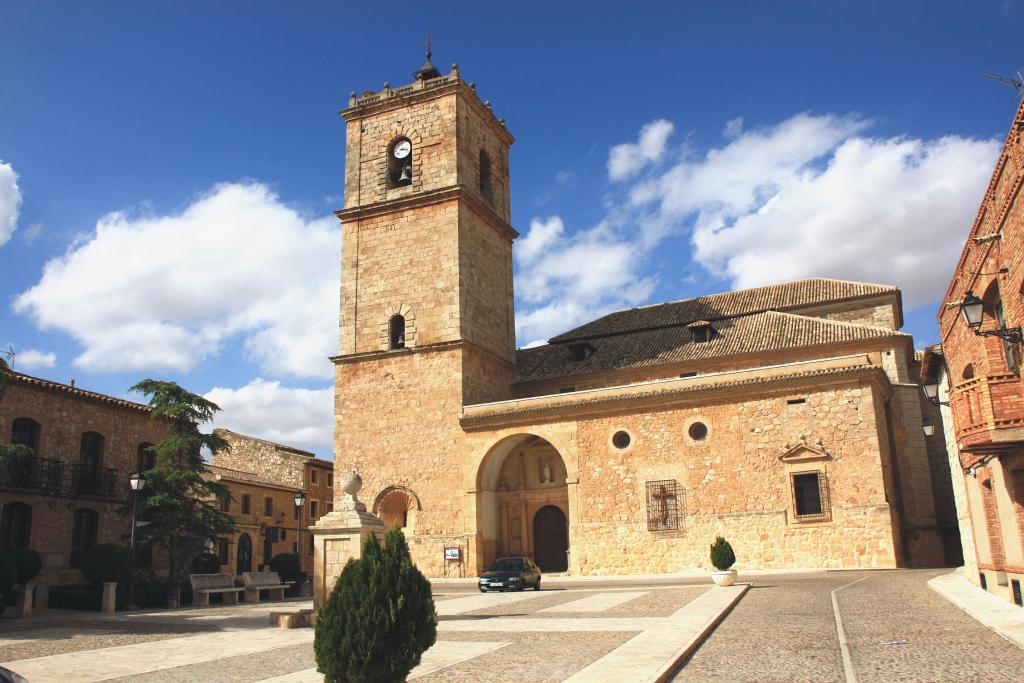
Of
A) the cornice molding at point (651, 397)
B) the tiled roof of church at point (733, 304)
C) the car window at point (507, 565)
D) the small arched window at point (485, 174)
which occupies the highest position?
the small arched window at point (485, 174)

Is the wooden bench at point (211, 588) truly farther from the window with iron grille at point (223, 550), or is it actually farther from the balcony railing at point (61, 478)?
the window with iron grille at point (223, 550)

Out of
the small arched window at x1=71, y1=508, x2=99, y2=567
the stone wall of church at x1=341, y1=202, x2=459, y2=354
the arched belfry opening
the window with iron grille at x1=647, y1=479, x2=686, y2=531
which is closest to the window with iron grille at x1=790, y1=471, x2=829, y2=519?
the window with iron grille at x1=647, y1=479, x2=686, y2=531

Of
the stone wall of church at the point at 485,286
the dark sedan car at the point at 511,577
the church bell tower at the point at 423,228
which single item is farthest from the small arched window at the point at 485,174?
the dark sedan car at the point at 511,577

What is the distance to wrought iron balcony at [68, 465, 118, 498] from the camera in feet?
78.4

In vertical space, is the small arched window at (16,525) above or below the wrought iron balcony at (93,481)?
below

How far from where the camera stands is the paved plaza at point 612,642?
8.06 meters

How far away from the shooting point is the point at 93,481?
2455 centimetres

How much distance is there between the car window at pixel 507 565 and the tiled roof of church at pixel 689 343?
11608mm

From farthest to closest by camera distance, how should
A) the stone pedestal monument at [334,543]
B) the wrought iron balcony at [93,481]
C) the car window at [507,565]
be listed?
the wrought iron balcony at [93,481], the car window at [507,565], the stone pedestal monument at [334,543]

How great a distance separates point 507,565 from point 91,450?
1354 centimetres

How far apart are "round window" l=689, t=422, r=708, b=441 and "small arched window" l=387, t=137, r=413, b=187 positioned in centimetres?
1493

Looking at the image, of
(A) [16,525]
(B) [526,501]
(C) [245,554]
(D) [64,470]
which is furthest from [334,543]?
(C) [245,554]

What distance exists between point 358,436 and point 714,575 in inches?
645

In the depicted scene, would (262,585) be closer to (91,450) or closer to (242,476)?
(91,450)
